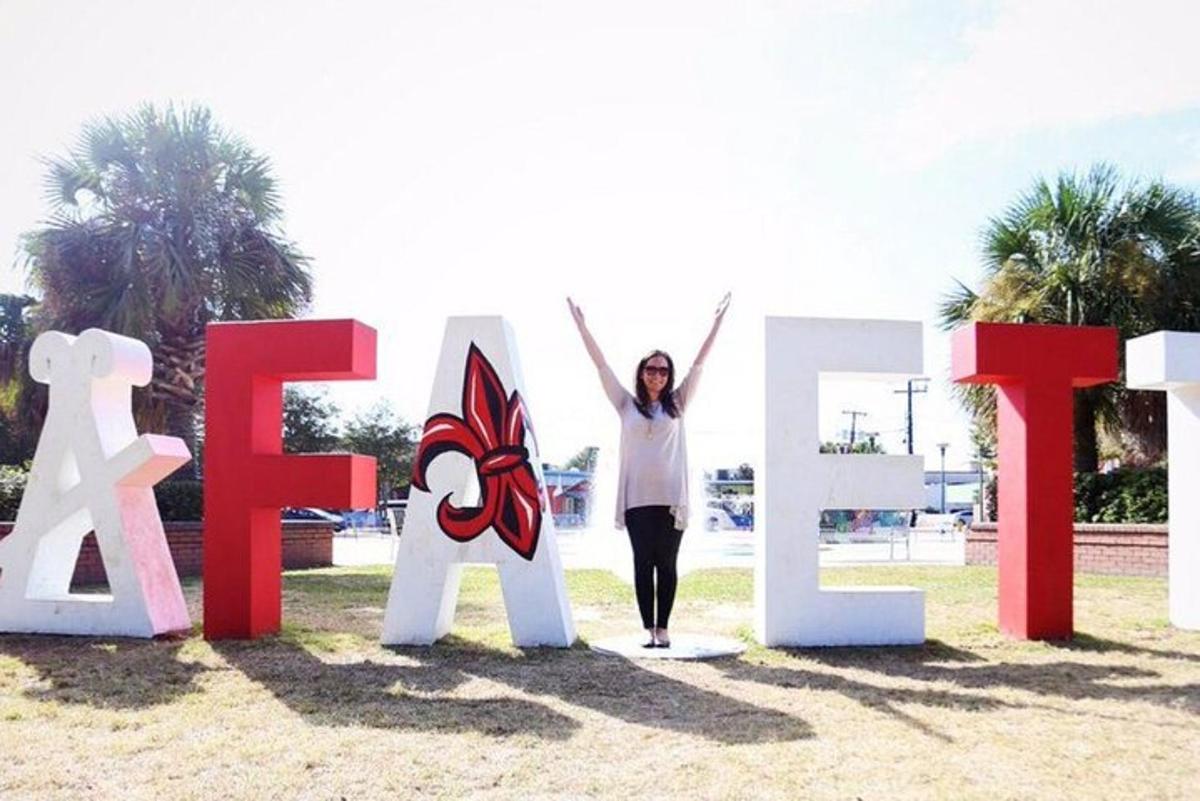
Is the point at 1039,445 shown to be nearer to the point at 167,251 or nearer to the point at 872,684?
the point at 872,684

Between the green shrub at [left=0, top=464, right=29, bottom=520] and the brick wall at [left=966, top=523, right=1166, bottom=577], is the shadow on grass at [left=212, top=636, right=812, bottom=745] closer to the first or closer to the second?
the green shrub at [left=0, top=464, right=29, bottom=520]

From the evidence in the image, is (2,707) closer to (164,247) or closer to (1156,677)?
(1156,677)

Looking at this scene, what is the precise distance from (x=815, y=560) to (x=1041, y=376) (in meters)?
2.08

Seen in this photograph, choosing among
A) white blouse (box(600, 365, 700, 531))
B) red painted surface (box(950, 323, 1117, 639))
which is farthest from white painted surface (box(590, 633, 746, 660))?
red painted surface (box(950, 323, 1117, 639))

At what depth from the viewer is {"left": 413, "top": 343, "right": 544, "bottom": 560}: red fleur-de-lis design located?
22.4 feet

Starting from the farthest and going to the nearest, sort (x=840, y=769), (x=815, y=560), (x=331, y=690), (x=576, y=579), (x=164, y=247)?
(x=164, y=247) < (x=576, y=579) < (x=815, y=560) < (x=331, y=690) < (x=840, y=769)

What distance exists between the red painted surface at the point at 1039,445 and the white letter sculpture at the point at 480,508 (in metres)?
3.08

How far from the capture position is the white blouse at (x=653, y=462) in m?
6.30

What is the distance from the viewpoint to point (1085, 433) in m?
16.0

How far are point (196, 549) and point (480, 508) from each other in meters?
8.13

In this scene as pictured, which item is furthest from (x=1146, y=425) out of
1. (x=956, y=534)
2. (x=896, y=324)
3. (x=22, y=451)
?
(x=22, y=451)

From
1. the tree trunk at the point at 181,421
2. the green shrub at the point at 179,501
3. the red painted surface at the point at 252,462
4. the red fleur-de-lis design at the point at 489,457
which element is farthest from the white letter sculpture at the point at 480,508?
the tree trunk at the point at 181,421

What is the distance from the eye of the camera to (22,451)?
1152 inches

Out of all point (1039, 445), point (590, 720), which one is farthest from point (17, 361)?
point (1039, 445)
